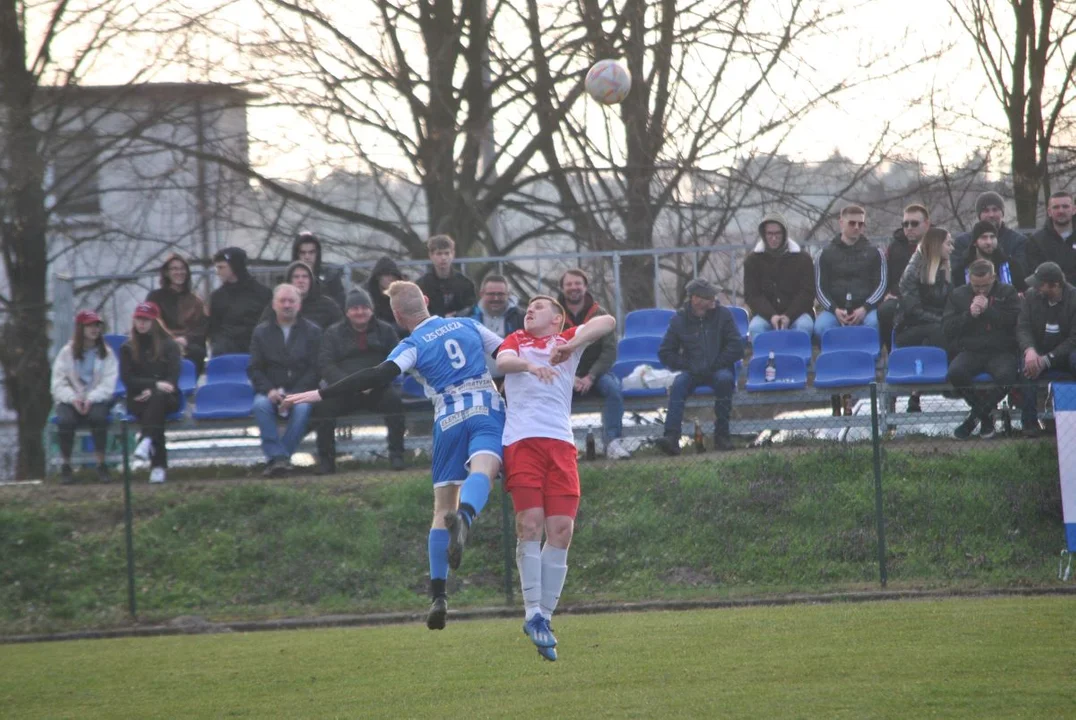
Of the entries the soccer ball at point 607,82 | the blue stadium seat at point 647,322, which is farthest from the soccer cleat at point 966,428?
the soccer ball at point 607,82

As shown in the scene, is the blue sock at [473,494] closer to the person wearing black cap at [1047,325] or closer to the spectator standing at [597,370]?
the spectator standing at [597,370]

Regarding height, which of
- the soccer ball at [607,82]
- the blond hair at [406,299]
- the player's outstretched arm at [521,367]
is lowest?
the player's outstretched arm at [521,367]

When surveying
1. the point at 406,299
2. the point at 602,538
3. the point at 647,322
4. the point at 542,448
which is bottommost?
Result: the point at 602,538

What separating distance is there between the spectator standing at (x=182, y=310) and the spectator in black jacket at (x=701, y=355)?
4953 mm

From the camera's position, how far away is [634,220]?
61.4 feet

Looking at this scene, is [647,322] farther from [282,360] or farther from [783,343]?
[282,360]

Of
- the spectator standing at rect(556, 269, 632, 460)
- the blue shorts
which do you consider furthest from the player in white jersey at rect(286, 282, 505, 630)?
the spectator standing at rect(556, 269, 632, 460)

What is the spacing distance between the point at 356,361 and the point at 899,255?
18.0 ft

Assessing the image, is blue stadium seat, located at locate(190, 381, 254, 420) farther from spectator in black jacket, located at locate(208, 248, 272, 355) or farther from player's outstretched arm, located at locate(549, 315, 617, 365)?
player's outstretched arm, located at locate(549, 315, 617, 365)

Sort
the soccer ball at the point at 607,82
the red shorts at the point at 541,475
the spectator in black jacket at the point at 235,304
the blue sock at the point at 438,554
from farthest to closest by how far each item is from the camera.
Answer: the soccer ball at the point at 607,82 → the spectator in black jacket at the point at 235,304 → the blue sock at the point at 438,554 → the red shorts at the point at 541,475

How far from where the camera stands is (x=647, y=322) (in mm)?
14609

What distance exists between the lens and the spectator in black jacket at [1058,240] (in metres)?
13.1

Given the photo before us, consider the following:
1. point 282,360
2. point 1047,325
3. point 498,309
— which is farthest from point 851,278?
point 282,360

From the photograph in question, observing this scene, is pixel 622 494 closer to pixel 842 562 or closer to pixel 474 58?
pixel 842 562
